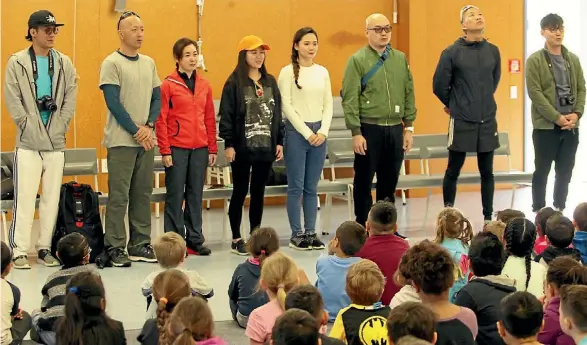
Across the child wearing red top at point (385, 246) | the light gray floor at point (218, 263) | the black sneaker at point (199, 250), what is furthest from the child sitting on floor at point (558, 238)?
the black sneaker at point (199, 250)

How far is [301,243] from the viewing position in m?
6.77

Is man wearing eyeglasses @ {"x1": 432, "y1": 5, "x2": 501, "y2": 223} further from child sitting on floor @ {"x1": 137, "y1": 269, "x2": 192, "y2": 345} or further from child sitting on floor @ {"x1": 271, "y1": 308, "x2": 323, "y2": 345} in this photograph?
child sitting on floor @ {"x1": 271, "y1": 308, "x2": 323, "y2": 345}

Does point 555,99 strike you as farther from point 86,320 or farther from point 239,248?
point 86,320

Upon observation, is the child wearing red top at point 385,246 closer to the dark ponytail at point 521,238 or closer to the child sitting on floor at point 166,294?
the dark ponytail at point 521,238

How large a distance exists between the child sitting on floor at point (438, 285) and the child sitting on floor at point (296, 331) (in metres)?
0.71

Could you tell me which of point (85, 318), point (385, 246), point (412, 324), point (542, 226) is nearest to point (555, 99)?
point (542, 226)

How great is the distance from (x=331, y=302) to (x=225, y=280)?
1.42 m

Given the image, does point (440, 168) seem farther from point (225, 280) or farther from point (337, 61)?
point (225, 280)

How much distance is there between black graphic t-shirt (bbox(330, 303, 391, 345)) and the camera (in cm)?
338

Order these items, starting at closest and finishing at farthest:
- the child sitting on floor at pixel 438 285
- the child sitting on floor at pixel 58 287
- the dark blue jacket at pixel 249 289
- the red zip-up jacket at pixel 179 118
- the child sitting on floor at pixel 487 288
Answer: the child sitting on floor at pixel 438 285, the child sitting on floor at pixel 487 288, the child sitting on floor at pixel 58 287, the dark blue jacket at pixel 249 289, the red zip-up jacket at pixel 179 118

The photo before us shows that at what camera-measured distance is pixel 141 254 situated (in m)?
6.46

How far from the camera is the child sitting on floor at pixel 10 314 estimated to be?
408 cm

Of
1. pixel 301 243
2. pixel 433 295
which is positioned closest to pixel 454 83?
pixel 301 243

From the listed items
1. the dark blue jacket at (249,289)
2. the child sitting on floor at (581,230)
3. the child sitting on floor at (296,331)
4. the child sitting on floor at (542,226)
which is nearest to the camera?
the child sitting on floor at (296,331)
